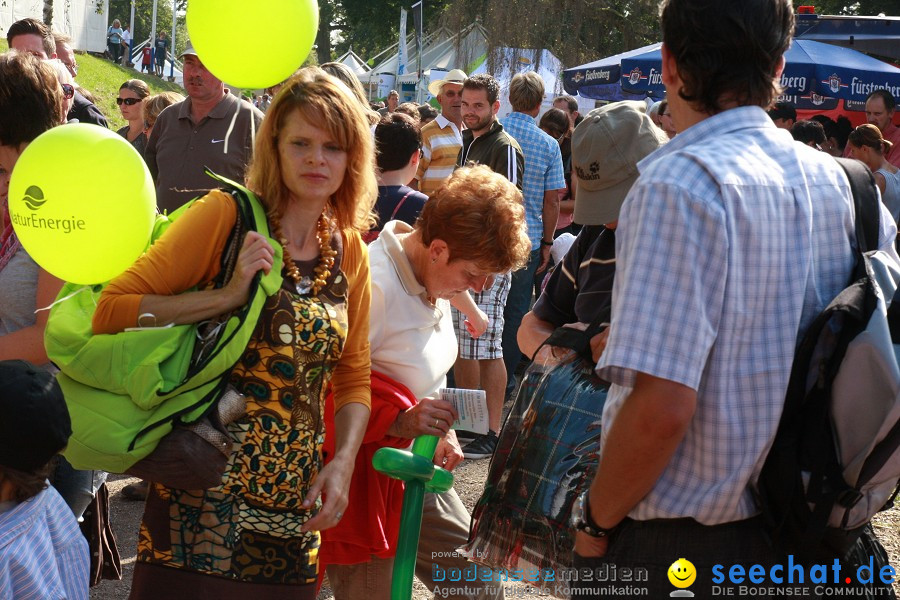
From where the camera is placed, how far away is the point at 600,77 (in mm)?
13375

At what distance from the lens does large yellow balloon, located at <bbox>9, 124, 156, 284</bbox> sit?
2.38 meters

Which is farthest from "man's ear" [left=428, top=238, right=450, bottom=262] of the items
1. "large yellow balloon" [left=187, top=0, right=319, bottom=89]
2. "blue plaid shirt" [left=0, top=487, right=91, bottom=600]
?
"blue plaid shirt" [left=0, top=487, right=91, bottom=600]

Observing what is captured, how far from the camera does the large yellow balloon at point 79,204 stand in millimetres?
2379

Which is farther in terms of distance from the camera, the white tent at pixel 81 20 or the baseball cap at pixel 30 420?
the white tent at pixel 81 20

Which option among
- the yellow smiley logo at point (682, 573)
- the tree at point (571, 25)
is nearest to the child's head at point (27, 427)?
the yellow smiley logo at point (682, 573)

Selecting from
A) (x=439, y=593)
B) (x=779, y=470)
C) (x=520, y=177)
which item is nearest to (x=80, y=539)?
(x=439, y=593)

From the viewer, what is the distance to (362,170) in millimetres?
2645

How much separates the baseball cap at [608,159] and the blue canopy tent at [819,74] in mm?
7976

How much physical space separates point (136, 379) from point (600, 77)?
12110mm

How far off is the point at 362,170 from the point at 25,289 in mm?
1071

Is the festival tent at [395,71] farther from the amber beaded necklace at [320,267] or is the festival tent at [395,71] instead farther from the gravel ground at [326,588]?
the amber beaded necklace at [320,267]

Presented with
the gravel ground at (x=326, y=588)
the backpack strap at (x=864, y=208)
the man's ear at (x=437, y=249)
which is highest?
the backpack strap at (x=864, y=208)

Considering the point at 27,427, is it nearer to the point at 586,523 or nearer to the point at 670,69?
the point at 586,523

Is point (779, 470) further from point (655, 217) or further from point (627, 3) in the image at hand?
point (627, 3)
